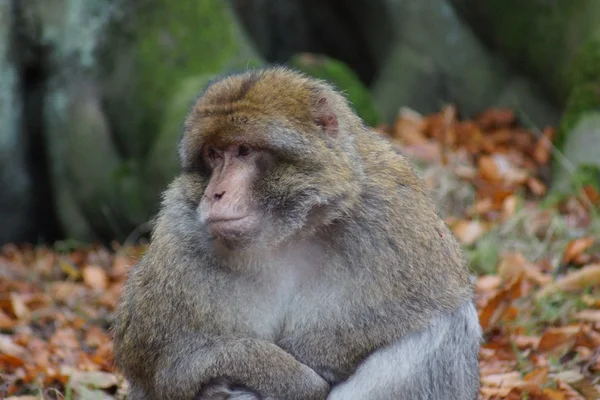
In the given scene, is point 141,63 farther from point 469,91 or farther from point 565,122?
point 565,122

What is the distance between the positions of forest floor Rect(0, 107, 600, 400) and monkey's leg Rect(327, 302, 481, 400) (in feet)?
2.94

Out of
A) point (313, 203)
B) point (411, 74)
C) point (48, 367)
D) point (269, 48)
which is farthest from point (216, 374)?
point (269, 48)

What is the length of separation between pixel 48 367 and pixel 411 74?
578cm

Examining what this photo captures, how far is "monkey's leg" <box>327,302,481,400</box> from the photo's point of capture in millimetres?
3945

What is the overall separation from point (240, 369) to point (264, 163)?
0.80m

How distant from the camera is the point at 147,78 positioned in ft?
31.1

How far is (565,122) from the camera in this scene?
27.9 ft

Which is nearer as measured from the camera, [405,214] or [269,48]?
[405,214]

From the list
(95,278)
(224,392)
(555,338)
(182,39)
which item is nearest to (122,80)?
(182,39)

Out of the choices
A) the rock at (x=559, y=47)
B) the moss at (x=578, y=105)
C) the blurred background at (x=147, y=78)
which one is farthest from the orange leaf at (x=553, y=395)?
the blurred background at (x=147, y=78)

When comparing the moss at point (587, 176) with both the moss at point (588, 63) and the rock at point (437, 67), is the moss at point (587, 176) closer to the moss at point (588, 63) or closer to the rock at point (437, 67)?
the moss at point (588, 63)

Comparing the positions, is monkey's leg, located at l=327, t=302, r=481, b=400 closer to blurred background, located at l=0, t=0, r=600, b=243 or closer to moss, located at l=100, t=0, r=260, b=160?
blurred background, located at l=0, t=0, r=600, b=243

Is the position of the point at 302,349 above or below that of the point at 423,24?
below

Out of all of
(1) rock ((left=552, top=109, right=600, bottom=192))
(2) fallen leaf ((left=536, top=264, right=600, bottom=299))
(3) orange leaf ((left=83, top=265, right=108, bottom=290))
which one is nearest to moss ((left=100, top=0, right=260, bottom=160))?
(3) orange leaf ((left=83, top=265, right=108, bottom=290))
